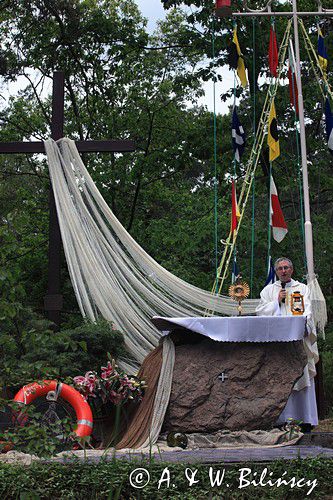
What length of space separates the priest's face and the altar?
99 cm

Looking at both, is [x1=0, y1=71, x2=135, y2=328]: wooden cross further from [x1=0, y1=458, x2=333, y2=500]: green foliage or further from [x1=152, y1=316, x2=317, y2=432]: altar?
[x1=0, y1=458, x2=333, y2=500]: green foliage

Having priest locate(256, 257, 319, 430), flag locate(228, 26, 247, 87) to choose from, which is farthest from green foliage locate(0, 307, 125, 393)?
flag locate(228, 26, 247, 87)

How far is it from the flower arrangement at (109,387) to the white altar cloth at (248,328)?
26.3 inches

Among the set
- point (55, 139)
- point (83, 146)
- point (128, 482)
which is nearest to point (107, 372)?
point (128, 482)

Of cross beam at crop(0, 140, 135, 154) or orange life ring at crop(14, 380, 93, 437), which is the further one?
cross beam at crop(0, 140, 135, 154)

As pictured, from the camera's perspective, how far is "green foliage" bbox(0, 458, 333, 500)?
484 centimetres

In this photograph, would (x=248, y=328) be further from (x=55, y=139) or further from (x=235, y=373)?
(x=55, y=139)

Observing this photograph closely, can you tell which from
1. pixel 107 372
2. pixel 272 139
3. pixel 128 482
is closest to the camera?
pixel 128 482

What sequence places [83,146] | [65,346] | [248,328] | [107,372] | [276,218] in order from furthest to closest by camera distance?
1. [83,146]
2. [276,218]
3. [107,372]
4. [248,328]
5. [65,346]

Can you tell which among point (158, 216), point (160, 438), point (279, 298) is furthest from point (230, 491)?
point (158, 216)

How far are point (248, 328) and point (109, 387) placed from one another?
123 cm

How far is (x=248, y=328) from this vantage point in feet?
23.7

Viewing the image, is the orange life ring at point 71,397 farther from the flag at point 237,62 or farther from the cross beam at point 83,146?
the flag at point 237,62

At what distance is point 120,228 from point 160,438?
9.96 feet
